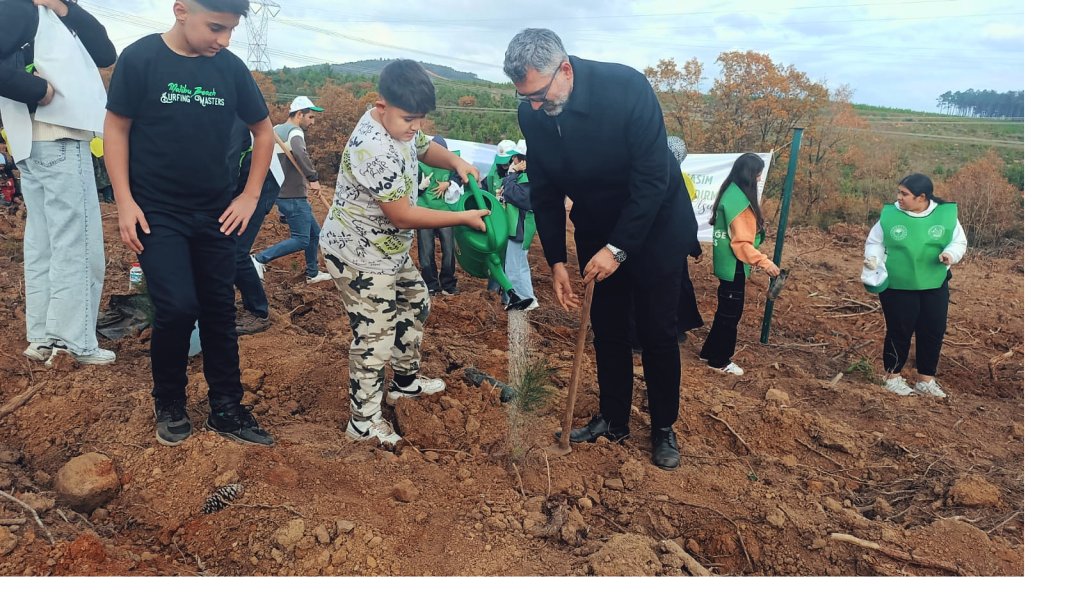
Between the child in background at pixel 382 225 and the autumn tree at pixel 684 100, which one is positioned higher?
the autumn tree at pixel 684 100

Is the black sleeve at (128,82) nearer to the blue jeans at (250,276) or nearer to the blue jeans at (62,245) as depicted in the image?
the blue jeans at (62,245)

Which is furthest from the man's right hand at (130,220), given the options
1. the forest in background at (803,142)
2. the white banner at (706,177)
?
the forest in background at (803,142)

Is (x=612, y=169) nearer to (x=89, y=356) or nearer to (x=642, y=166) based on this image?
(x=642, y=166)

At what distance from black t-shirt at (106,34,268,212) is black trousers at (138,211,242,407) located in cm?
10

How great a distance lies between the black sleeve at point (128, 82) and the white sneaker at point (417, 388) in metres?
1.64

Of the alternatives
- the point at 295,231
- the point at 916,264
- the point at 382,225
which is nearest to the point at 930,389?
the point at 916,264

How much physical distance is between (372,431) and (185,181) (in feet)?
4.09

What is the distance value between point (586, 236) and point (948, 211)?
103 inches

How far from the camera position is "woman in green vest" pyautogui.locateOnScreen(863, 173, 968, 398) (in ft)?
13.3

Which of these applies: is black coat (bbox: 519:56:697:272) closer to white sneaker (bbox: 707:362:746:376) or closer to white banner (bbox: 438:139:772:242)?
white sneaker (bbox: 707:362:746:376)

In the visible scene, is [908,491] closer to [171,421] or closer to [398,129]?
[398,129]

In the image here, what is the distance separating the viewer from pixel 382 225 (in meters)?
2.69

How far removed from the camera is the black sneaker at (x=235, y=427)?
2.81m

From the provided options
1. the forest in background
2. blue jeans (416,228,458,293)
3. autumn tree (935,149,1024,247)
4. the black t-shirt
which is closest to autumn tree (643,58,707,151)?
the forest in background
